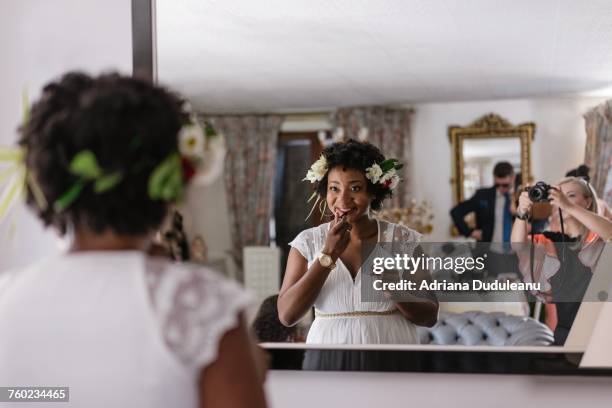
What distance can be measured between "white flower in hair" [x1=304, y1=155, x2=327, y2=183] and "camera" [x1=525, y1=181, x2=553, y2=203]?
21.7 inches

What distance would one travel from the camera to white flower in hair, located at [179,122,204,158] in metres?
0.98

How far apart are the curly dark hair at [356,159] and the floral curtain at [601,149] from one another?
0.53 meters

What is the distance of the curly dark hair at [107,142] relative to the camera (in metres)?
0.90

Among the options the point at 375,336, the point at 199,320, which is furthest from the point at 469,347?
the point at 199,320

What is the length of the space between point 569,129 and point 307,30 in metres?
0.76

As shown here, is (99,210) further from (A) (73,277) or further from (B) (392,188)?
(B) (392,188)

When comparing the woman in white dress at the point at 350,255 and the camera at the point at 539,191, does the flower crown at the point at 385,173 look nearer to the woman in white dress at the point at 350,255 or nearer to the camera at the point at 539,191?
the woman in white dress at the point at 350,255

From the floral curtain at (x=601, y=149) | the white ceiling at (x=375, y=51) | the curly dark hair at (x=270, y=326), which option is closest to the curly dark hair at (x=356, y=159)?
the white ceiling at (x=375, y=51)

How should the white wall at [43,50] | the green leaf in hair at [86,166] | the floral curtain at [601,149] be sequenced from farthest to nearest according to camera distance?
the white wall at [43,50] → the floral curtain at [601,149] → the green leaf in hair at [86,166]

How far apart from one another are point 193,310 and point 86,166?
0.22 metres

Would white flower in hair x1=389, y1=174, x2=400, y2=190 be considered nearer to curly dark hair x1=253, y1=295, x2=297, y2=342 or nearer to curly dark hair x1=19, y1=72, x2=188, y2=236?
curly dark hair x1=253, y1=295, x2=297, y2=342

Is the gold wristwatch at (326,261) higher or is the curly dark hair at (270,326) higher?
the gold wristwatch at (326,261)

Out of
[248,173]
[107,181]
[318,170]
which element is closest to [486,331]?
[318,170]

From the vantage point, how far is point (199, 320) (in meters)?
0.90
